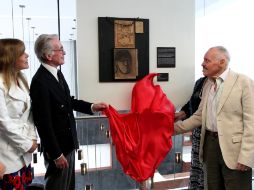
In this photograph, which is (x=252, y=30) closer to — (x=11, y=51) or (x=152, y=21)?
(x=152, y=21)

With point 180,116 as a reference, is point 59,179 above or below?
below

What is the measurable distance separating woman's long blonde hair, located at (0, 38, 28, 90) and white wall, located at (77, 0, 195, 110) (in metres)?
0.75

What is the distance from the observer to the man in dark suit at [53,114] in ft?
5.74

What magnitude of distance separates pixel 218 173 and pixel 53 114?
1.30 meters

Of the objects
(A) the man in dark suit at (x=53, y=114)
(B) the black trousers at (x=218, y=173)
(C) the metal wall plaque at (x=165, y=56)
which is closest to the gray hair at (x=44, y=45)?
(A) the man in dark suit at (x=53, y=114)

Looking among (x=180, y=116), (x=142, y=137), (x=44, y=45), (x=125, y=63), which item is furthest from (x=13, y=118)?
(x=180, y=116)

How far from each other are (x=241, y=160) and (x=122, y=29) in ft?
4.81

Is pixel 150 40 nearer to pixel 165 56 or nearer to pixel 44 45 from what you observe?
pixel 165 56

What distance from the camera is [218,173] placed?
1.99 m

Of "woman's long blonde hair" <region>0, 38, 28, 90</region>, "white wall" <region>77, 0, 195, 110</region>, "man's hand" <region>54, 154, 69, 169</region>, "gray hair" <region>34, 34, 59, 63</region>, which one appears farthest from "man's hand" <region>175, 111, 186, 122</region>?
"woman's long blonde hair" <region>0, 38, 28, 90</region>

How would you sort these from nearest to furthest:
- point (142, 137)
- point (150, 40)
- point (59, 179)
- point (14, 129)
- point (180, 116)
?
1. point (14, 129)
2. point (59, 179)
3. point (142, 137)
4. point (180, 116)
5. point (150, 40)

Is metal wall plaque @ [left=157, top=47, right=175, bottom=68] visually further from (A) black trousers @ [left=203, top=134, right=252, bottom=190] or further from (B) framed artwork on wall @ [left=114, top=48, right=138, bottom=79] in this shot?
(A) black trousers @ [left=203, top=134, right=252, bottom=190]

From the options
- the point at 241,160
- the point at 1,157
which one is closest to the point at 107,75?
the point at 1,157

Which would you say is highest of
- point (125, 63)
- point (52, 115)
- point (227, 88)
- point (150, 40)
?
point (150, 40)
